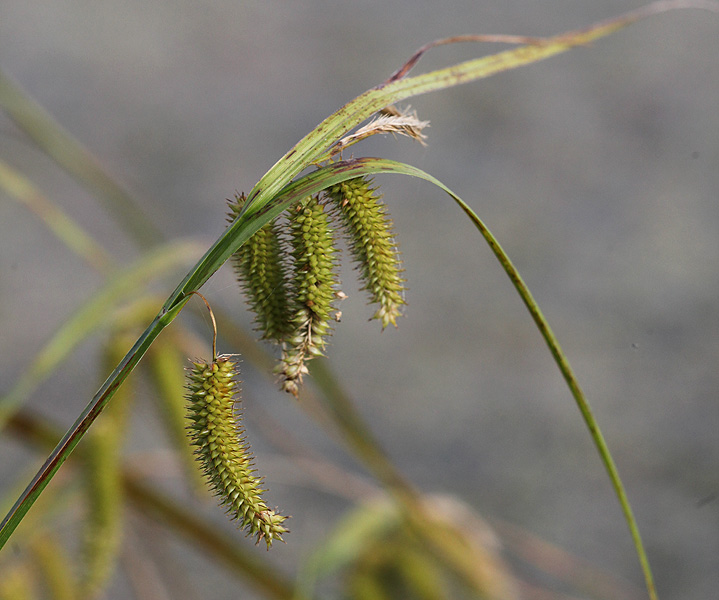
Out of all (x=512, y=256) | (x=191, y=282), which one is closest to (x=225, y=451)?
(x=191, y=282)

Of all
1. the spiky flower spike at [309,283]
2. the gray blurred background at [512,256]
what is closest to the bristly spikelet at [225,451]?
the spiky flower spike at [309,283]

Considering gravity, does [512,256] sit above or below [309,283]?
above

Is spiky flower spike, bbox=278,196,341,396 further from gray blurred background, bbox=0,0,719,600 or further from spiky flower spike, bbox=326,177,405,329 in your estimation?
gray blurred background, bbox=0,0,719,600

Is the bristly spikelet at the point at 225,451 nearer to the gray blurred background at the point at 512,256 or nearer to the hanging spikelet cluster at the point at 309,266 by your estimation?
the hanging spikelet cluster at the point at 309,266

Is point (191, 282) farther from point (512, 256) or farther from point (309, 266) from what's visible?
point (512, 256)

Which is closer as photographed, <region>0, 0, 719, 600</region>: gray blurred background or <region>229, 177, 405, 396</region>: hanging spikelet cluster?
<region>229, 177, 405, 396</region>: hanging spikelet cluster

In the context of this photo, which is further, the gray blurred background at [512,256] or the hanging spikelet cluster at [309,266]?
the gray blurred background at [512,256]

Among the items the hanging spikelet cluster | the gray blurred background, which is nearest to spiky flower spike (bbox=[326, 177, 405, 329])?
Answer: the hanging spikelet cluster

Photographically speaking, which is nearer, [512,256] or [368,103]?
[368,103]
